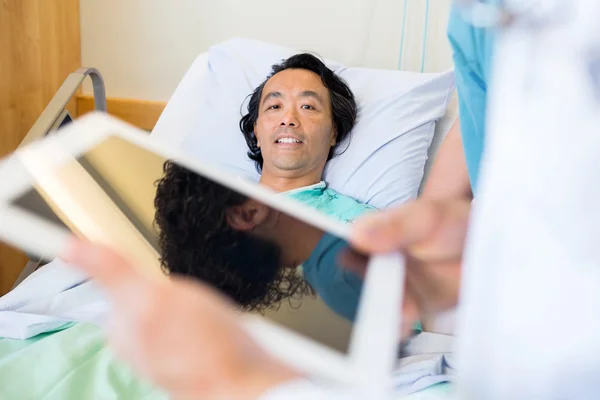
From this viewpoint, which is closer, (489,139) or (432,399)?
(489,139)

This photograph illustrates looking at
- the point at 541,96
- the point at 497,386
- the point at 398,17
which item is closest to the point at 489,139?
the point at 541,96

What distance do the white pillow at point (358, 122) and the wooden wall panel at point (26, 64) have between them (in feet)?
1.39

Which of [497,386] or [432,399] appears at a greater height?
[497,386]

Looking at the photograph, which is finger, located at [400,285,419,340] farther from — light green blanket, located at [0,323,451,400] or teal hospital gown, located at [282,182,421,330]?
light green blanket, located at [0,323,451,400]

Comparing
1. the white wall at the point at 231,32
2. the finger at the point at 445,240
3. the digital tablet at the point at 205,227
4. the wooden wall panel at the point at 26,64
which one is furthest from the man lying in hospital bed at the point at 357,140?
the finger at the point at 445,240

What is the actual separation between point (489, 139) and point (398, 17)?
55.8 inches

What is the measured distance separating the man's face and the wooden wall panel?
713 millimetres

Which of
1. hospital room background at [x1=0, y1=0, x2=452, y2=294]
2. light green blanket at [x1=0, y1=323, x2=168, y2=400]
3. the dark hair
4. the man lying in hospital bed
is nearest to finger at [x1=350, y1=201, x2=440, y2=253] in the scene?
light green blanket at [x1=0, y1=323, x2=168, y2=400]

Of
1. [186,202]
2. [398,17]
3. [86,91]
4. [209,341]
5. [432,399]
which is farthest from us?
[86,91]

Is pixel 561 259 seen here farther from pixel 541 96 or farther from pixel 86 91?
pixel 86 91

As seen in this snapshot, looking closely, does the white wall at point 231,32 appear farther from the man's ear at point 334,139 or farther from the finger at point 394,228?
the finger at point 394,228

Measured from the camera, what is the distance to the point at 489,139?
0.39 m

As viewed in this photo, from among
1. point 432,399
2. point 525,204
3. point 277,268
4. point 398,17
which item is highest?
point 398,17

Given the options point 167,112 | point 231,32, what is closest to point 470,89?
point 167,112
